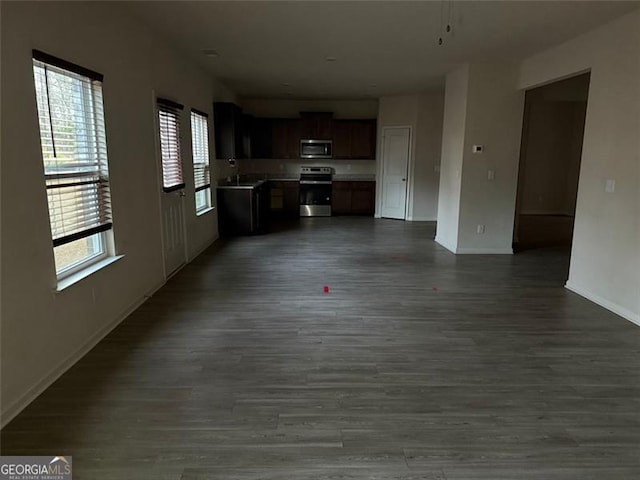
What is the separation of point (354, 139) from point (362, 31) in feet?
18.4

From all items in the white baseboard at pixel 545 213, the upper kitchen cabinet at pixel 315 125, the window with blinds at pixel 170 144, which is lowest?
the white baseboard at pixel 545 213

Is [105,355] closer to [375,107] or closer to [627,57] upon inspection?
[627,57]

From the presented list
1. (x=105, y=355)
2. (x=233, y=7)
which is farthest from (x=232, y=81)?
(x=105, y=355)

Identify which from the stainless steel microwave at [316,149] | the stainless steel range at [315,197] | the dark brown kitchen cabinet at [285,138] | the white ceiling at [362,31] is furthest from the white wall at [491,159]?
the dark brown kitchen cabinet at [285,138]

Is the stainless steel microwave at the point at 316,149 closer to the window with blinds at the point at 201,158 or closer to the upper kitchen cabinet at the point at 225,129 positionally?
the upper kitchen cabinet at the point at 225,129

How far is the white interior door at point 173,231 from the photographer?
475cm

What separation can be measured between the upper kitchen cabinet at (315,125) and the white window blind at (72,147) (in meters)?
6.87

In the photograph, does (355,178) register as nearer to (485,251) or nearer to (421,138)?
(421,138)

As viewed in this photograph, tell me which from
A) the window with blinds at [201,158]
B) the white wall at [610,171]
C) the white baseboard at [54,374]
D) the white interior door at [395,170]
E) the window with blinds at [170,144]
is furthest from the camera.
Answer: the white interior door at [395,170]

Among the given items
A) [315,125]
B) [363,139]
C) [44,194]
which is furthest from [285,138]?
[44,194]

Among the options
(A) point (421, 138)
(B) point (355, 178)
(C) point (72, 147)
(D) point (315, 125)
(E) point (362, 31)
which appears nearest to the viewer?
(C) point (72, 147)

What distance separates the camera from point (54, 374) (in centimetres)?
263

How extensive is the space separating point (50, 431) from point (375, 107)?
9285 mm

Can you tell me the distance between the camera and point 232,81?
7391mm
